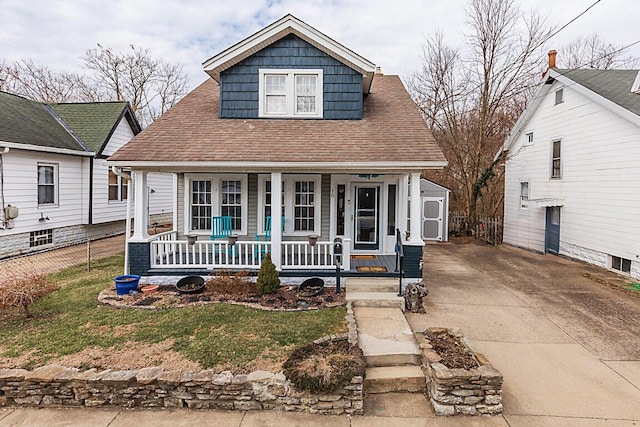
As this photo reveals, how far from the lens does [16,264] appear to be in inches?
410

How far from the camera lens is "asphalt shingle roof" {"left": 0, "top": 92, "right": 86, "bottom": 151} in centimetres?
1134

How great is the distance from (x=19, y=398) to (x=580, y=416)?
6.47 meters

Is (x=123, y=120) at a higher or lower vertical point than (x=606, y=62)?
lower

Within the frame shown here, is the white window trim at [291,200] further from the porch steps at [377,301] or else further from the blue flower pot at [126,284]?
the blue flower pot at [126,284]

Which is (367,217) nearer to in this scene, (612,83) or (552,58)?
(612,83)

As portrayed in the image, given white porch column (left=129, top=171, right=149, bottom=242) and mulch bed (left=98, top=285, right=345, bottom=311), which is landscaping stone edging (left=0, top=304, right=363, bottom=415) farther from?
white porch column (left=129, top=171, right=149, bottom=242)

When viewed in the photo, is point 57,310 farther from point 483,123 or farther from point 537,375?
point 483,123

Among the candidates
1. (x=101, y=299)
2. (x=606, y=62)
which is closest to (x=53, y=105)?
(x=101, y=299)

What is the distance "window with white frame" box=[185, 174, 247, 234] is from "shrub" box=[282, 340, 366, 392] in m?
6.13

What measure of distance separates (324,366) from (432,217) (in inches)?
552

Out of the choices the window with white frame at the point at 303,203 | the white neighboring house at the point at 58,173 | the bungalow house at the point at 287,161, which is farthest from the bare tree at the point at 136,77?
the window with white frame at the point at 303,203

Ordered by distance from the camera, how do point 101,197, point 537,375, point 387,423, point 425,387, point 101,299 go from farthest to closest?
1. point 101,197
2. point 101,299
3. point 537,375
4. point 425,387
5. point 387,423

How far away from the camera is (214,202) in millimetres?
10164

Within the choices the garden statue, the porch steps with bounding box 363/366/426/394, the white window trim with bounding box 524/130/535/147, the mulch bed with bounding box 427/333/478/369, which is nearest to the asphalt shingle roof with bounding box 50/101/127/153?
the garden statue
